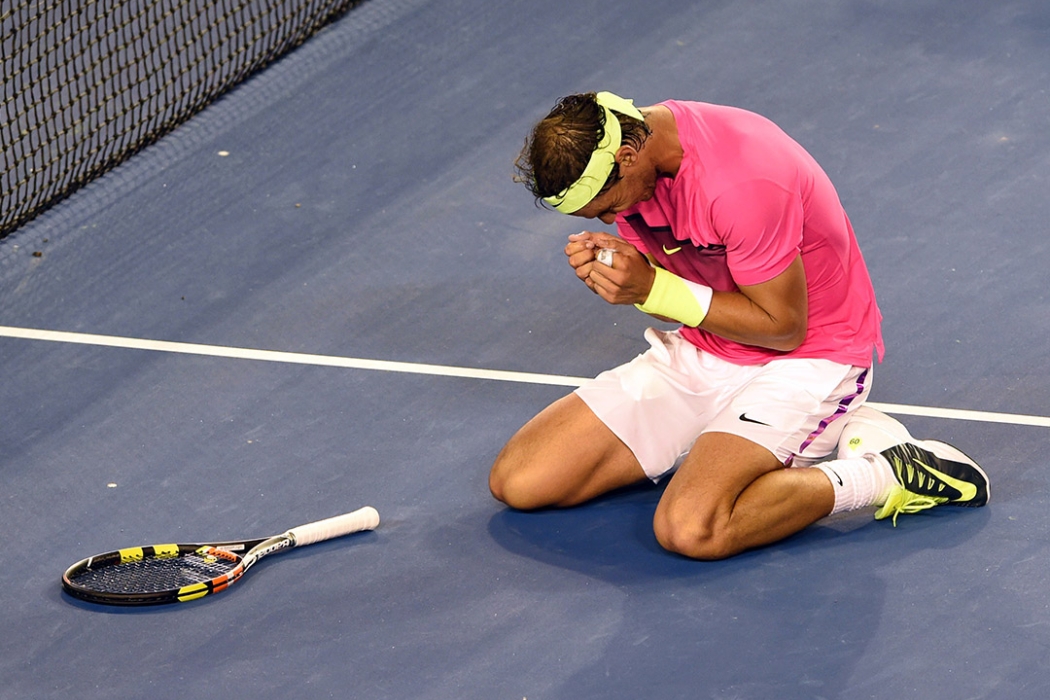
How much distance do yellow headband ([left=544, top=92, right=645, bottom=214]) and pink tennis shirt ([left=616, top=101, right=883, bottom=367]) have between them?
24 cm

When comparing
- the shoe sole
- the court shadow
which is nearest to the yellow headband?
the court shadow

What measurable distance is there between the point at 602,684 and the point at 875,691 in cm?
60

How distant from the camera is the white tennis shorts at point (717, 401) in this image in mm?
3941

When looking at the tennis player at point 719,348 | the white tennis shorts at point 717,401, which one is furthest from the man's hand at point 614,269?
the white tennis shorts at point 717,401

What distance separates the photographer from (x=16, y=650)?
12.2ft

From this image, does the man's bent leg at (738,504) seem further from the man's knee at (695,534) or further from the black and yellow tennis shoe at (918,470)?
the black and yellow tennis shoe at (918,470)

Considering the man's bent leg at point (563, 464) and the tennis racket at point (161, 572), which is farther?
the man's bent leg at point (563, 464)

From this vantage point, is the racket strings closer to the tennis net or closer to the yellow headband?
the yellow headband

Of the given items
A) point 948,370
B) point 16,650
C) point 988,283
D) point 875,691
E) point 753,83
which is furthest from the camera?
point 753,83

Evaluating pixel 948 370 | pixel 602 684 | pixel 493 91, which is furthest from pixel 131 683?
pixel 493 91

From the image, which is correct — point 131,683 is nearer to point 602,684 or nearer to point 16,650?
point 16,650

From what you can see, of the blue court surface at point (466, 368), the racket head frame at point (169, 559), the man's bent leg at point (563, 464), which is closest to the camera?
the blue court surface at point (466, 368)

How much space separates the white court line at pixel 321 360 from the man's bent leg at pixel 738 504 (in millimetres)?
632

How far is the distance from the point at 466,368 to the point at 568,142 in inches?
53.6
